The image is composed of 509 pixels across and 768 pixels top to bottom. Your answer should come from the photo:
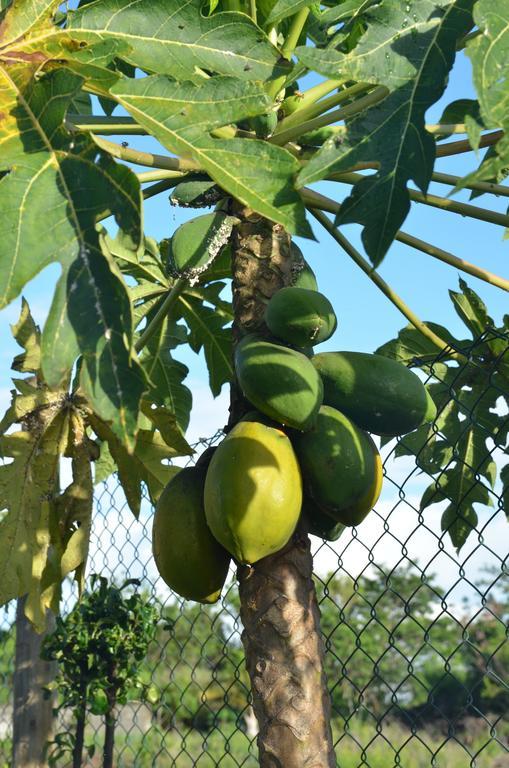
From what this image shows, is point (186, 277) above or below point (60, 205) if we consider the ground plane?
above

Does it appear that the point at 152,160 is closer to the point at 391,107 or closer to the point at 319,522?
the point at 391,107

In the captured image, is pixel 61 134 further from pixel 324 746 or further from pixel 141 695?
pixel 141 695

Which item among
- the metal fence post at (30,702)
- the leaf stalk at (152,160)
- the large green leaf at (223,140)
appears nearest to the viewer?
the large green leaf at (223,140)

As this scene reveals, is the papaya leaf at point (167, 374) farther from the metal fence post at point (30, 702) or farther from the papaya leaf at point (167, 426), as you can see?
the metal fence post at point (30, 702)

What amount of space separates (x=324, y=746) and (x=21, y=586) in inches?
35.5

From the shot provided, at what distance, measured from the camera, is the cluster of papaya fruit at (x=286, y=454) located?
4.73 feet

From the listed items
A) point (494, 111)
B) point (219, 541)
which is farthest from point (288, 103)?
point (219, 541)

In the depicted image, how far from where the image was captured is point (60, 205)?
1.42 meters

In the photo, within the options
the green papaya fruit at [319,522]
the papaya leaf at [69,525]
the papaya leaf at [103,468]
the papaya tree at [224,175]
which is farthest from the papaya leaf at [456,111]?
the papaya leaf at [103,468]

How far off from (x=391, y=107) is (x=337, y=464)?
567 mm

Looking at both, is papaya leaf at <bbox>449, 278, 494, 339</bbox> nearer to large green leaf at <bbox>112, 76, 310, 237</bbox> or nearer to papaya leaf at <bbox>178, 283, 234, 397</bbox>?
papaya leaf at <bbox>178, 283, 234, 397</bbox>

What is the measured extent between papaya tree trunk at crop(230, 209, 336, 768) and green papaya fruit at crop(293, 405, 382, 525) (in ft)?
0.42

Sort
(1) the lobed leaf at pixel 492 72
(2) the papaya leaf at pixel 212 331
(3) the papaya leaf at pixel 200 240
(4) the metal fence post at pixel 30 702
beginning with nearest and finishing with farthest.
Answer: (1) the lobed leaf at pixel 492 72, (3) the papaya leaf at pixel 200 240, (2) the papaya leaf at pixel 212 331, (4) the metal fence post at pixel 30 702

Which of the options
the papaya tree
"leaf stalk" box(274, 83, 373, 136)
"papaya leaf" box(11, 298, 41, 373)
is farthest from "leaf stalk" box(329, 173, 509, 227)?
"papaya leaf" box(11, 298, 41, 373)
